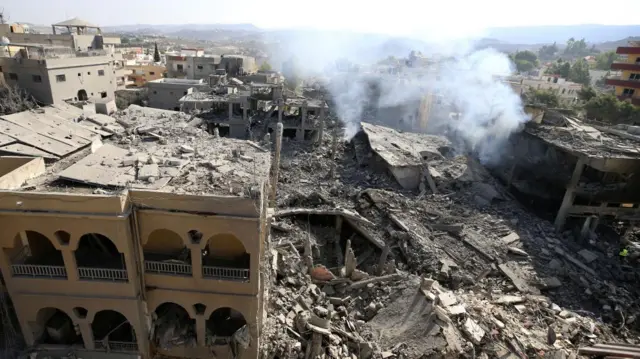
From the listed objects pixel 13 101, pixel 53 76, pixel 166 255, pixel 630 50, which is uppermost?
pixel 630 50

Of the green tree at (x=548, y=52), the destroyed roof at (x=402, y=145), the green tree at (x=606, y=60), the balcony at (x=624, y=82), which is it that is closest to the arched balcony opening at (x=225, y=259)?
the destroyed roof at (x=402, y=145)

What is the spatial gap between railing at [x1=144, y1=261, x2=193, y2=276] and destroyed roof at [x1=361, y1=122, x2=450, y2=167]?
16969 mm

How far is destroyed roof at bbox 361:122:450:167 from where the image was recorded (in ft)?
81.6

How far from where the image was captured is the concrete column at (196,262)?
8656 mm

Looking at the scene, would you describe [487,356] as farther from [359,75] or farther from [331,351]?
[359,75]

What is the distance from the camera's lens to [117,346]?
9.77 metres

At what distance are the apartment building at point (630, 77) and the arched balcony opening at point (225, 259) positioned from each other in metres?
45.1

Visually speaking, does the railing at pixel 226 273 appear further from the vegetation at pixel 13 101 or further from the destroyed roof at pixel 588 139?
the destroyed roof at pixel 588 139

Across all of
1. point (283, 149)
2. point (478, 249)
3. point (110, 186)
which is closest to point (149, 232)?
point (110, 186)

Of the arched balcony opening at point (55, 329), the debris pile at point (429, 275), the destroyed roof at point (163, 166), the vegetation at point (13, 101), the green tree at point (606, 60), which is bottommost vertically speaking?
the debris pile at point (429, 275)

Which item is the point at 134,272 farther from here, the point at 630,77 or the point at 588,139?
the point at 630,77

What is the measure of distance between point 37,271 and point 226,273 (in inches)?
168

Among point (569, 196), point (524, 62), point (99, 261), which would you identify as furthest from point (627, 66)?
point (524, 62)

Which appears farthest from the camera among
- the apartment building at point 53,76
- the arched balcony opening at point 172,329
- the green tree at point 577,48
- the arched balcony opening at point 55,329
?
the green tree at point 577,48
